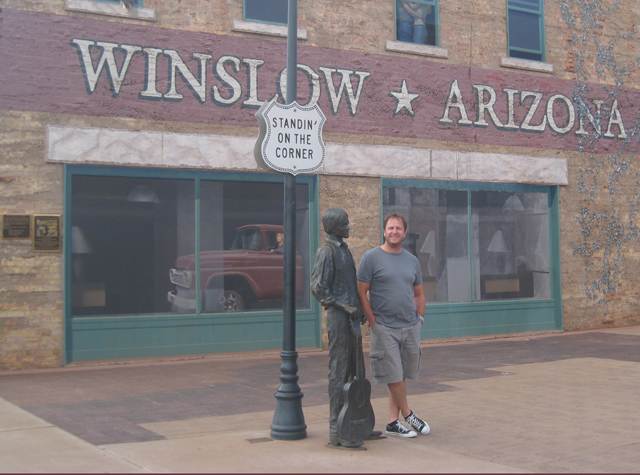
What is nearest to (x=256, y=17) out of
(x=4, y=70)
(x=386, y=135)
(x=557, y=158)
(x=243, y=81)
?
(x=243, y=81)

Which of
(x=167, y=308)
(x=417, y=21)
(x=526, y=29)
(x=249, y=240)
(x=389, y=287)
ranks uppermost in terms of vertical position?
(x=526, y=29)

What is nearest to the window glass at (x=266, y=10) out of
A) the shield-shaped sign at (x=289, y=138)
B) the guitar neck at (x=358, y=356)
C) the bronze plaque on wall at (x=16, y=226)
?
the bronze plaque on wall at (x=16, y=226)

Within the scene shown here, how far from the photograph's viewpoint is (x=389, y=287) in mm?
6648

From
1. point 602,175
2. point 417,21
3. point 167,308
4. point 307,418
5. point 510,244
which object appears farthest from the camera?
point 602,175

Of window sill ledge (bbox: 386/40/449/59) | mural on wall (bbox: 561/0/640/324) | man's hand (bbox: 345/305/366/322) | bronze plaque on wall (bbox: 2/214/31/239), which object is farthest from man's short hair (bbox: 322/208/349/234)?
mural on wall (bbox: 561/0/640/324)

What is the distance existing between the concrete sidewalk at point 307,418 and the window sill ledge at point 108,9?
17.1 ft

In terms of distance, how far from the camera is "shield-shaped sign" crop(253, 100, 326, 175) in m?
6.79

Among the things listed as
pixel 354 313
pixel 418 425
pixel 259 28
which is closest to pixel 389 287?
pixel 354 313

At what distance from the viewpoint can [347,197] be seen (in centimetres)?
1295

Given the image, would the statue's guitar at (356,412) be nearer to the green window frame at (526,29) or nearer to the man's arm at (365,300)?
the man's arm at (365,300)

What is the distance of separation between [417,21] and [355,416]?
31.4 ft

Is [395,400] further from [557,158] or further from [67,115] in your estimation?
[557,158]

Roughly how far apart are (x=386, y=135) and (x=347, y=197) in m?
1.39

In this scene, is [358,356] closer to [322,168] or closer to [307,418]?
[307,418]
